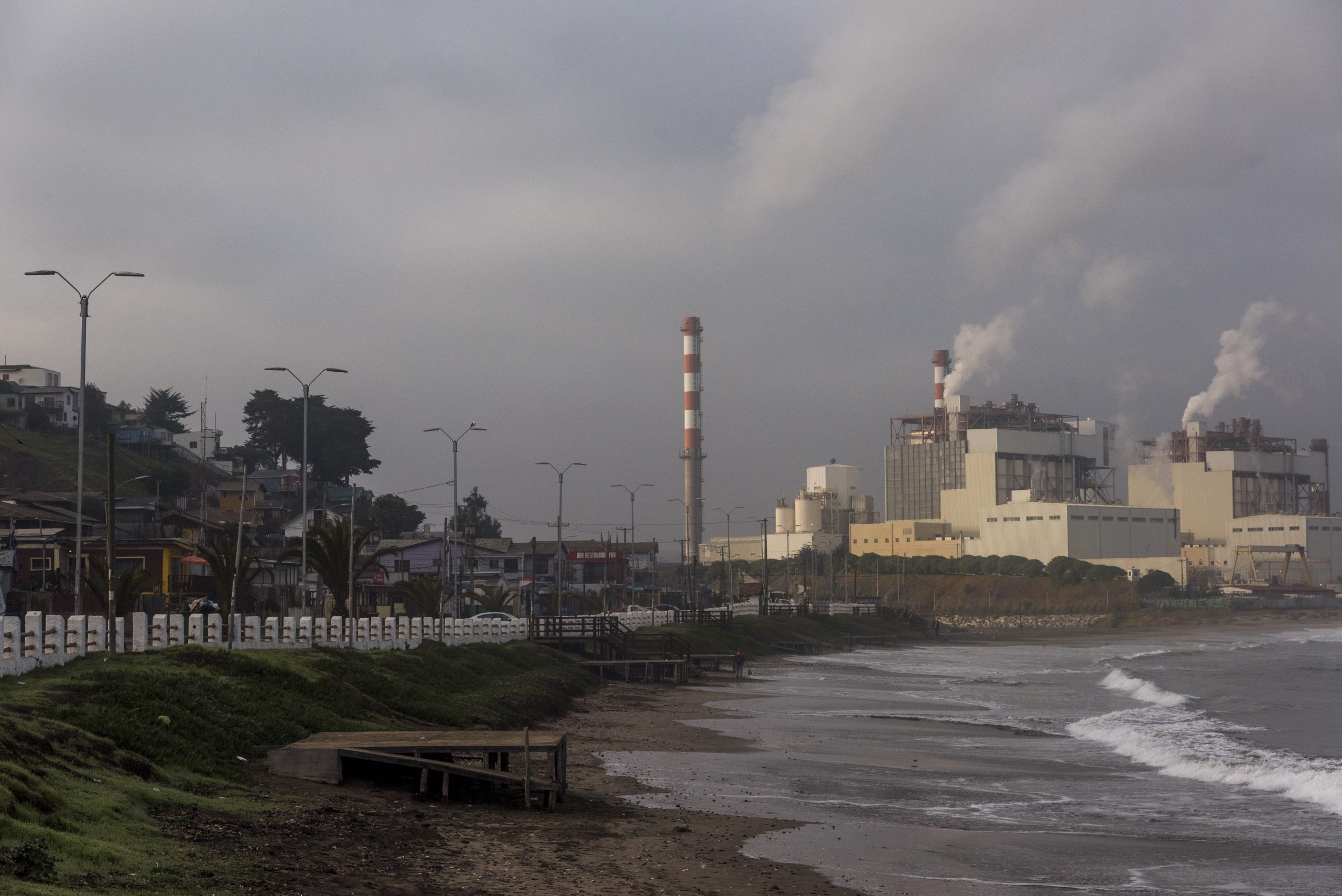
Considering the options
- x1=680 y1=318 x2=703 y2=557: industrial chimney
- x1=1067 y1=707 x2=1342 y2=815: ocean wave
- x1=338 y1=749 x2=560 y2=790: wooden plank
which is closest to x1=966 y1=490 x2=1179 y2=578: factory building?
x1=680 y1=318 x2=703 y2=557: industrial chimney

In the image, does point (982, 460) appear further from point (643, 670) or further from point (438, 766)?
point (438, 766)

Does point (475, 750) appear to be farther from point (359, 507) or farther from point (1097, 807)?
point (359, 507)

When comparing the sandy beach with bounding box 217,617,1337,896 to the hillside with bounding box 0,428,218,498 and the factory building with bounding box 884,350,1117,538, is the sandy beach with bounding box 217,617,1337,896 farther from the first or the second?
the factory building with bounding box 884,350,1117,538

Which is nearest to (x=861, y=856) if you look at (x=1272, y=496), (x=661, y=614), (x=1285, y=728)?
(x=1285, y=728)

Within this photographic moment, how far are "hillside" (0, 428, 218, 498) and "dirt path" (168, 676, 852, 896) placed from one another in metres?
91.6

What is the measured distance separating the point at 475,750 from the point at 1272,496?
193315 mm

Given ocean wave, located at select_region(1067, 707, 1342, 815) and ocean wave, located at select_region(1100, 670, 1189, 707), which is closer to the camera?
ocean wave, located at select_region(1067, 707, 1342, 815)

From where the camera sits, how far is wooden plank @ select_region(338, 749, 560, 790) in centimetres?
2130

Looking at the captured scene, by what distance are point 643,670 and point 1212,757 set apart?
33.4m

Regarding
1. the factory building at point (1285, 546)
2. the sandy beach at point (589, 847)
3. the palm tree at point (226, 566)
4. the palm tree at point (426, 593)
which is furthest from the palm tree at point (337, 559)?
the factory building at point (1285, 546)

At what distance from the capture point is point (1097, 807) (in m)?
24.7

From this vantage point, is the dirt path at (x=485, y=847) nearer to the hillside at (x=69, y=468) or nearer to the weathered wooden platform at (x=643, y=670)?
the weathered wooden platform at (x=643, y=670)

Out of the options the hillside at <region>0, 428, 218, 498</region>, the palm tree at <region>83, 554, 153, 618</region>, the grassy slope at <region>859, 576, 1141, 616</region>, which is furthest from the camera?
the grassy slope at <region>859, 576, 1141, 616</region>

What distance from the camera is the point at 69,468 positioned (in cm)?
11594
